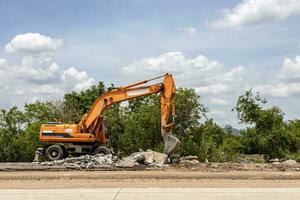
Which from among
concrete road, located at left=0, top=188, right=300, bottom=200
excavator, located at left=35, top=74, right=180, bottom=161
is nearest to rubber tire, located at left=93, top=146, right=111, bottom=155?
excavator, located at left=35, top=74, right=180, bottom=161

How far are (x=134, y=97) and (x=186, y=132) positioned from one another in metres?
9.88

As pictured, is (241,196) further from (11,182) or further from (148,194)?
(11,182)

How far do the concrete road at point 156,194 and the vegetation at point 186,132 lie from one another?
16410 millimetres

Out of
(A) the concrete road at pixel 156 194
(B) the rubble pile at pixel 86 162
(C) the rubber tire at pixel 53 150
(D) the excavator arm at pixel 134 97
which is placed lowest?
(A) the concrete road at pixel 156 194

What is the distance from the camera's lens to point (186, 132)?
35750mm

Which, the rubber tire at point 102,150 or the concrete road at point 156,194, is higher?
the rubber tire at point 102,150

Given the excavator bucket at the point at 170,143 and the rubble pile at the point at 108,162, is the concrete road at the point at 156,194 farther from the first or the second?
the excavator bucket at the point at 170,143

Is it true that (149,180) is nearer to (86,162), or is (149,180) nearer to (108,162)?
(108,162)

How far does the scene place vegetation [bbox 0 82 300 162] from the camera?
1384 inches

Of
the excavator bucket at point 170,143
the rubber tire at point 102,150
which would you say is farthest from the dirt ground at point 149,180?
the rubber tire at point 102,150

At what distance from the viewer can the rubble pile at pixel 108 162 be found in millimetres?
23719

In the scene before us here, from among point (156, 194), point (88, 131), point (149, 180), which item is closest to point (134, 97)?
point (88, 131)

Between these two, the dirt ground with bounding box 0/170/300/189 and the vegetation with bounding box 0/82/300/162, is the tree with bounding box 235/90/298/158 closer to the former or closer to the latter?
the vegetation with bounding box 0/82/300/162

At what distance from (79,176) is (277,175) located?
7306mm
